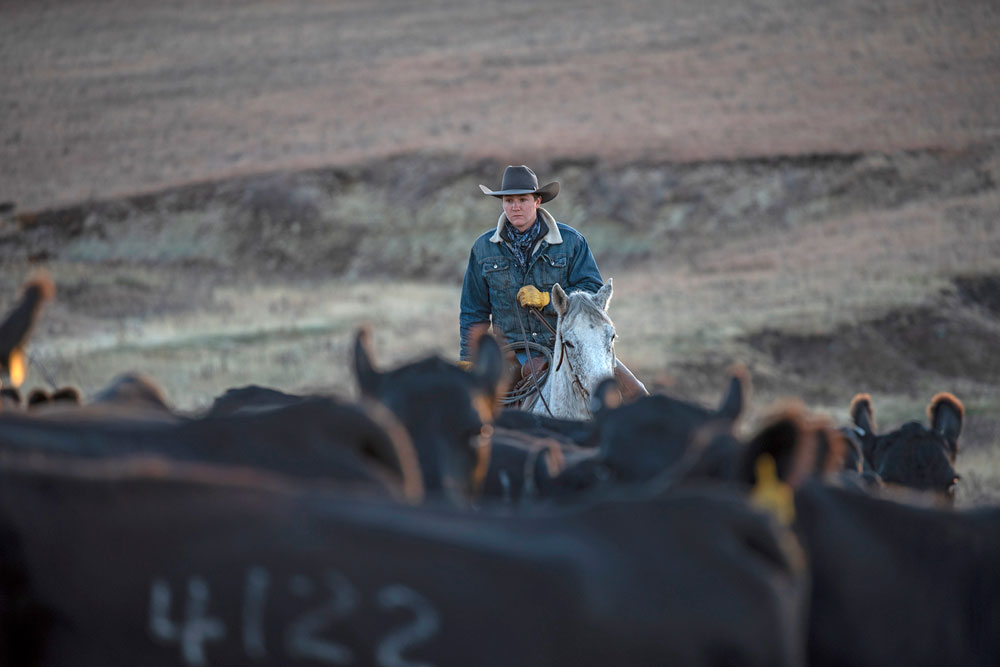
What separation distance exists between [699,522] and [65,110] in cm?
4834

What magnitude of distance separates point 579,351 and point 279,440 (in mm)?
5190

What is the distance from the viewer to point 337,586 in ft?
10.7

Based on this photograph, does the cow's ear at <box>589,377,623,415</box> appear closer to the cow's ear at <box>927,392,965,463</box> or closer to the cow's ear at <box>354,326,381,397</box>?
the cow's ear at <box>354,326,381,397</box>

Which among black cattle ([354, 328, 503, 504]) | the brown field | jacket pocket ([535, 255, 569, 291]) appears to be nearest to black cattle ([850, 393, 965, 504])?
jacket pocket ([535, 255, 569, 291])

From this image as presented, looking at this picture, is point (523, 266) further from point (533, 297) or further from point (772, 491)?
point (772, 491)

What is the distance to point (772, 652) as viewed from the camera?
3264mm

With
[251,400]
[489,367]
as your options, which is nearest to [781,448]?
[489,367]

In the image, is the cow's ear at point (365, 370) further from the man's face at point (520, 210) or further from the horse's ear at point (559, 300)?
the man's face at point (520, 210)

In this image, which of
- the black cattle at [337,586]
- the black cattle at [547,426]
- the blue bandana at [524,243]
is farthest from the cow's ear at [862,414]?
the black cattle at [337,586]

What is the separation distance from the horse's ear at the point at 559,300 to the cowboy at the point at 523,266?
652 millimetres

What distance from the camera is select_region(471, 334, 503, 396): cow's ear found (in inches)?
242

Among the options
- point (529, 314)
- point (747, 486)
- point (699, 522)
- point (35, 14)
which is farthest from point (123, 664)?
point (35, 14)

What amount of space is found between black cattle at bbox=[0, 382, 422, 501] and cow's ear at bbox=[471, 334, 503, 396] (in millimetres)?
1476

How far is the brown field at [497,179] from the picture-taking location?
23125 mm
